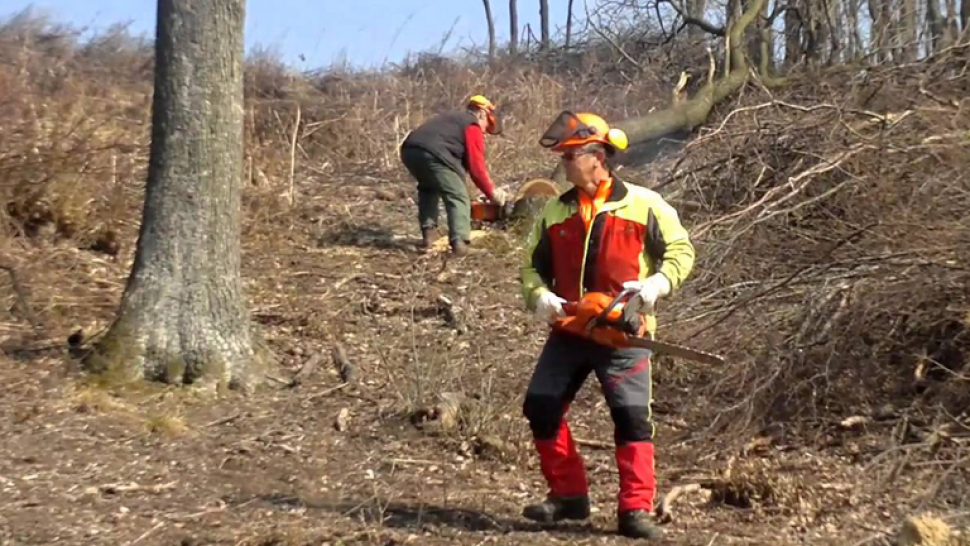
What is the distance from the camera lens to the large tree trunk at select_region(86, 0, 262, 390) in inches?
276

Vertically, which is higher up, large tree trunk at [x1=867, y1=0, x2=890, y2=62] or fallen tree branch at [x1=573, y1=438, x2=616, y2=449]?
large tree trunk at [x1=867, y1=0, x2=890, y2=62]

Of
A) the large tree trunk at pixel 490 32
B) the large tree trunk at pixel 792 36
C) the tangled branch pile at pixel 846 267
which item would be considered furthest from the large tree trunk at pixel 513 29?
the tangled branch pile at pixel 846 267

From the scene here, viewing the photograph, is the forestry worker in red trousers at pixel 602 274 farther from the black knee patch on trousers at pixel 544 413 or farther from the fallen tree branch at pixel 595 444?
the fallen tree branch at pixel 595 444

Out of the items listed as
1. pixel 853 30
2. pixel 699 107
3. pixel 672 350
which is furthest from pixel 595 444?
pixel 853 30

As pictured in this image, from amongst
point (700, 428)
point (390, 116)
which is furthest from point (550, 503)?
point (390, 116)

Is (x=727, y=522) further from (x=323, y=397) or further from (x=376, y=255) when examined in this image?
(x=376, y=255)

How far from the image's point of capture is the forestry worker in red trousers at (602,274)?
191 inches

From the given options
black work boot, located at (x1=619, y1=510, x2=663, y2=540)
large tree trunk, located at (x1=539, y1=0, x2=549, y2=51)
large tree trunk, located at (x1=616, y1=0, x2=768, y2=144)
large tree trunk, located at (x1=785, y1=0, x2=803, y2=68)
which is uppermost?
large tree trunk, located at (x1=539, y1=0, x2=549, y2=51)

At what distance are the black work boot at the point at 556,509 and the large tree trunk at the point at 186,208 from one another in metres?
2.67

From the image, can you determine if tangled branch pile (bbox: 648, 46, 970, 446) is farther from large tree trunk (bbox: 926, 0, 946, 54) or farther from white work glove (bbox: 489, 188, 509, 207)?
large tree trunk (bbox: 926, 0, 946, 54)

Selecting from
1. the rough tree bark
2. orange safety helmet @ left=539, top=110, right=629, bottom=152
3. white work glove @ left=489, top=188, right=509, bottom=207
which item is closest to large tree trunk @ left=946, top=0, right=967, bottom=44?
the rough tree bark

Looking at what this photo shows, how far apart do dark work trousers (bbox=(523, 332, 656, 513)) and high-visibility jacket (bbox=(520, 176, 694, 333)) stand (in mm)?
181

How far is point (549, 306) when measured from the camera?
479 centimetres

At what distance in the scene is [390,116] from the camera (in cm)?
1588
